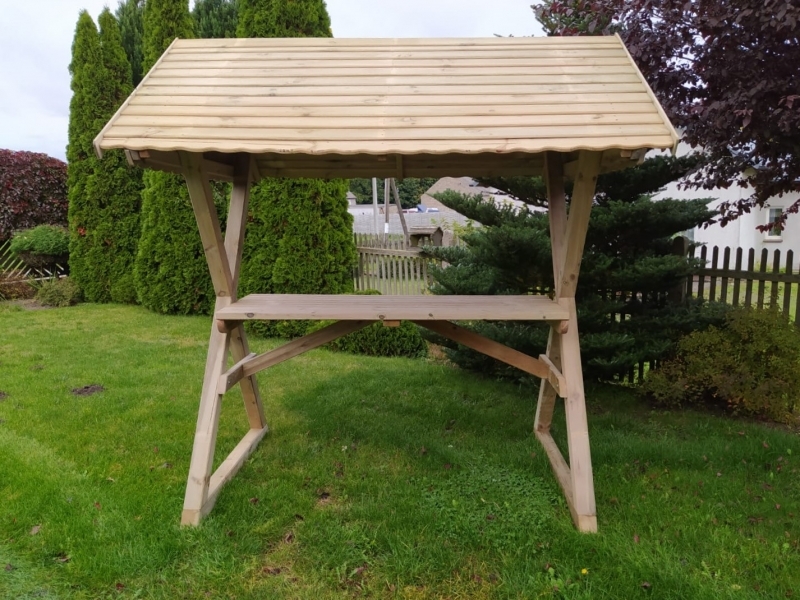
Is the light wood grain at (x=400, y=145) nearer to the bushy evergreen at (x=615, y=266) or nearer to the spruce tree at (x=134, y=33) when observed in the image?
the bushy evergreen at (x=615, y=266)

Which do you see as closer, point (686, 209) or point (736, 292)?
point (686, 209)

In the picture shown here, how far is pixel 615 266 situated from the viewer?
4.91 meters

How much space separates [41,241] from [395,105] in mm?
10842

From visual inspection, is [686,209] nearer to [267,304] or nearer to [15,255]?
[267,304]

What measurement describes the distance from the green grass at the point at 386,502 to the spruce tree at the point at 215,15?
11721mm

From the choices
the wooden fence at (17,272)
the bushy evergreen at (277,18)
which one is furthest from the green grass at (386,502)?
the wooden fence at (17,272)

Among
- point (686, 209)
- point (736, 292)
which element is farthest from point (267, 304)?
point (736, 292)

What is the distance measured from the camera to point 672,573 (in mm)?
2500

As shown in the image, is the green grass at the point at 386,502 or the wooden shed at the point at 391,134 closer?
the green grass at the point at 386,502

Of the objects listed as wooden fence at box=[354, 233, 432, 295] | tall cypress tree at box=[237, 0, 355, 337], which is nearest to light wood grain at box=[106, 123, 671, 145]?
tall cypress tree at box=[237, 0, 355, 337]

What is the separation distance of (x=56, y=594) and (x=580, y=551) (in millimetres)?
2442

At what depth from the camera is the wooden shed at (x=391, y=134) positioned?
271 cm

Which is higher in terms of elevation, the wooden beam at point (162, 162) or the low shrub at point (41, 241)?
the wooden beam at point (162, 162)

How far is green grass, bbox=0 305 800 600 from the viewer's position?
254 centimetres
